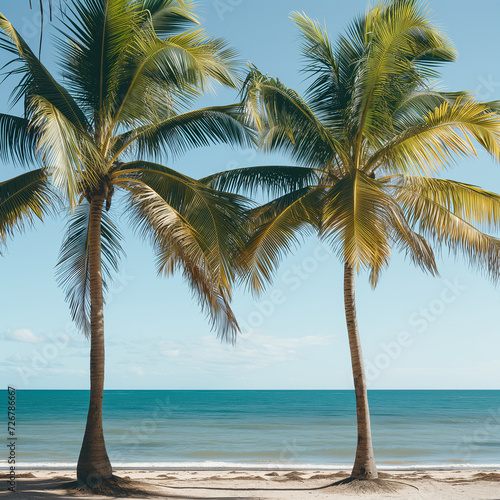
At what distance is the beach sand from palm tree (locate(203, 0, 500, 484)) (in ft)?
2.68

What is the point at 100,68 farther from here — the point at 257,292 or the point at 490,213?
the point at 490,213

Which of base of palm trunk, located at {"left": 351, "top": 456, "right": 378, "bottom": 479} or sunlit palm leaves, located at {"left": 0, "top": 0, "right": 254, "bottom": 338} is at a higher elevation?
sunlit palm leaves, located at {"left": 0, "top": 0, "right": 254, "bottom": 338}

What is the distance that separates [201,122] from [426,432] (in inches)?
972

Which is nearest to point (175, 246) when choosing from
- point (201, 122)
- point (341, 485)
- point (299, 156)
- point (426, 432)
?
point (201, 122)

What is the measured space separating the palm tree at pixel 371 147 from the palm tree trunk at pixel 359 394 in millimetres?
17

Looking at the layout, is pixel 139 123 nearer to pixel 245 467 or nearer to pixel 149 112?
pixel 149 112

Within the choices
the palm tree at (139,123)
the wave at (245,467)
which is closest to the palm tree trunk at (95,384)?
the palm tree at (139,123)

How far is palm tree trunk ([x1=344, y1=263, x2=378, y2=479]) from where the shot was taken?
29.4 ft

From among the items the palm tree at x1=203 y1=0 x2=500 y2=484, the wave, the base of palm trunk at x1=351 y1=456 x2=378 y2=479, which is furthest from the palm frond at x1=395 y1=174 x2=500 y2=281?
the wave

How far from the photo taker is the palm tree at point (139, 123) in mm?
7914

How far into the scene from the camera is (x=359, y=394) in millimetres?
9172

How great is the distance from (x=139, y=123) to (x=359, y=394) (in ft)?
19.8

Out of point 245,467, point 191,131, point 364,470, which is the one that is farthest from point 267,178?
point 245,467

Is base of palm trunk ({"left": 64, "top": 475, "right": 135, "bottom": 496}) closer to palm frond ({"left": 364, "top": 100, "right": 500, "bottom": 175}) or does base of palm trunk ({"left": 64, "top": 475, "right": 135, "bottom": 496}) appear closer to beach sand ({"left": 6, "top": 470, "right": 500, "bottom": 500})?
beach sand ({"left": 6, "top": 470, "right": 500, "bottom": 500})
